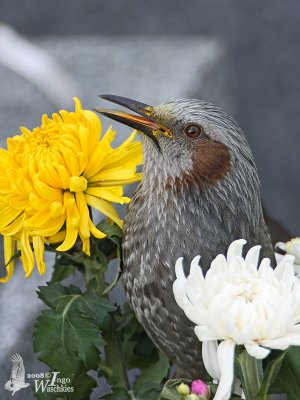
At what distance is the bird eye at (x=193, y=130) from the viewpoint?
1180mm

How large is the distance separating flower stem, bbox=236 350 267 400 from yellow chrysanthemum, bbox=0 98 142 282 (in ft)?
0.95

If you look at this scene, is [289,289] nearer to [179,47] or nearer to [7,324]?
[7,324]

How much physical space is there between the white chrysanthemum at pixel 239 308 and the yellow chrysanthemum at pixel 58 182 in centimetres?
26

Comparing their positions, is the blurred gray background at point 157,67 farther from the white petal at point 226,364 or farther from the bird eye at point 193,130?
the white petal at point 226,364

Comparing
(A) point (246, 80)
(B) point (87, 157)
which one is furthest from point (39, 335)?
(A) point (246, 80)

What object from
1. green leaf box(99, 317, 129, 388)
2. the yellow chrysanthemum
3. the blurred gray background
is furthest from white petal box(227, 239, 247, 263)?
the blurred gray background

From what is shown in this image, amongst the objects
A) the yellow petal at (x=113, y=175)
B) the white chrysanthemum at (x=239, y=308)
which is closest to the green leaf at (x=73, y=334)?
the yellow petal at (x=113, y=175)

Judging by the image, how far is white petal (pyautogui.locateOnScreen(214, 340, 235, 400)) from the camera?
34.5 inches

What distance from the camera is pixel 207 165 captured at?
1181 mm

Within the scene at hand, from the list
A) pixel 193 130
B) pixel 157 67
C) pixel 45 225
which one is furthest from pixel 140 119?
pixel 157 67

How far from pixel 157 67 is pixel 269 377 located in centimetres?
141

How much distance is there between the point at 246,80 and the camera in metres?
2.75

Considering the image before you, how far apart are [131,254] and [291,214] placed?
1330 mm

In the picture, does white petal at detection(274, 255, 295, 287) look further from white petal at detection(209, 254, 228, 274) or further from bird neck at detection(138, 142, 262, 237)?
bird neck at detection(138, 142, 262, 237)
